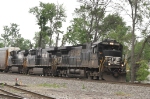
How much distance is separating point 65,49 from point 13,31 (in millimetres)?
111031

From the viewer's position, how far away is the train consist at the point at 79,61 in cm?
2316

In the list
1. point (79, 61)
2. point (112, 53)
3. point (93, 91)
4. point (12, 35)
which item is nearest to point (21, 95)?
point (93, 91)

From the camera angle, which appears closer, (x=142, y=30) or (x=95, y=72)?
(x=95, y=72)

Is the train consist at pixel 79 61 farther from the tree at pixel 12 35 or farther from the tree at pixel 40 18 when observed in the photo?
the tree at pixel 12 35

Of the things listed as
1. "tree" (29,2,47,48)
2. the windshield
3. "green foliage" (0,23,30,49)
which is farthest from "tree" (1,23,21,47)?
the windshield

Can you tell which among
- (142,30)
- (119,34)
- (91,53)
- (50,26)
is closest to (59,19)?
(50,26)

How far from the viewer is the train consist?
23156 millimetres

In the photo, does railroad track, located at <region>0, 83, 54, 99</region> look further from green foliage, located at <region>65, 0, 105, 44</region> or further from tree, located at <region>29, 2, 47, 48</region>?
tree, located at <region>29, 2, 47, 48</region>

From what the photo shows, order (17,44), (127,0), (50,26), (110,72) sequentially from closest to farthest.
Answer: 1. (110,72)
2. (127,0)
3. (50,26)
4. (17,44)

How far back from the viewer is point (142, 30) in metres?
35.3

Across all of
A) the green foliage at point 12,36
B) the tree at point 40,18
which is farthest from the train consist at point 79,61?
the green foliage at point 12,36

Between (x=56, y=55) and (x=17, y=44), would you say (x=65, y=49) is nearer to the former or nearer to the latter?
(x=56, y=55)

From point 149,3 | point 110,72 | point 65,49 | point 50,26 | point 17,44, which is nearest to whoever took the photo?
point 110,72

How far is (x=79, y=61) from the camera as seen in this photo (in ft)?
85.8
